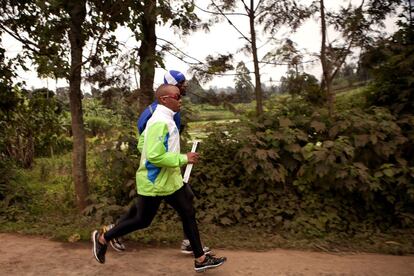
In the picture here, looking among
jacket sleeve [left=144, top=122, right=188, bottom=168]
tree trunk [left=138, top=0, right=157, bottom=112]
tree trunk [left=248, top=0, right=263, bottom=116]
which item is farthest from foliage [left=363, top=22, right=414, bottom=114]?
jacket sleeve [left=144, top=122, right=188, bottom=168]

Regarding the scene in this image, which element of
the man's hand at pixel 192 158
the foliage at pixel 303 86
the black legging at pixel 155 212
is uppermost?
the foliage at pixel 303 86

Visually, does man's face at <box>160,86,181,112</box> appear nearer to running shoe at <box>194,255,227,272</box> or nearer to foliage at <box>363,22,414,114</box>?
running shoe at <box>194,255,227,272</box>

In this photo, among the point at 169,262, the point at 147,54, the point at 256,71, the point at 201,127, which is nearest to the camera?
the point at 169,262

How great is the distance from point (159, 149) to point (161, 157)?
70mm

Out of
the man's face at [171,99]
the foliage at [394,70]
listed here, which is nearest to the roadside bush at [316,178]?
the foliage at [394,70]

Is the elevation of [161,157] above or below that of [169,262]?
above

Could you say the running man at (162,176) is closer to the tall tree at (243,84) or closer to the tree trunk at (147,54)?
the tree trunk at (147,54)

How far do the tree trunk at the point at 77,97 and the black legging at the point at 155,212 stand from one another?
2.31 metres

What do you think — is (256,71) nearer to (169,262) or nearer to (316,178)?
(316,178)

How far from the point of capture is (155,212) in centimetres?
382

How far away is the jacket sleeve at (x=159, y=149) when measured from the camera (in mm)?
3420

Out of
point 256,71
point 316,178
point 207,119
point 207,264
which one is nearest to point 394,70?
point 256,71

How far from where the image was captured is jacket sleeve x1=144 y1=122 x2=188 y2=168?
3.42m

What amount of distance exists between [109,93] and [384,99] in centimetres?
454
